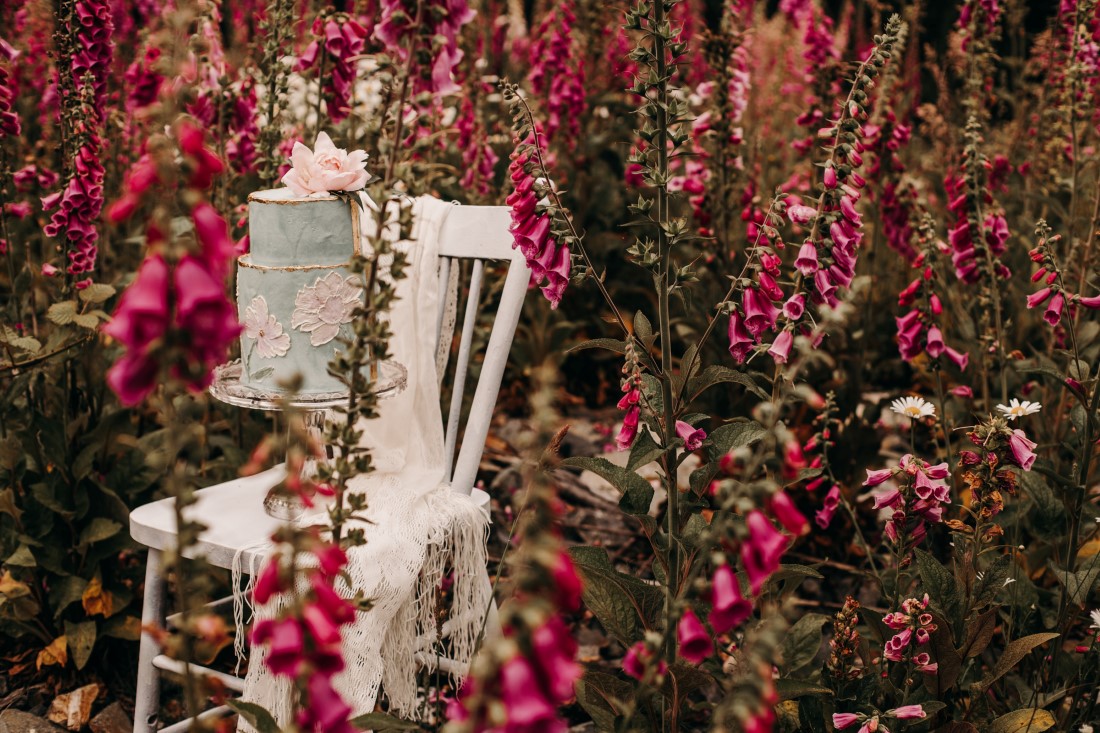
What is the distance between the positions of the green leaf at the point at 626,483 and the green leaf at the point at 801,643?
397mm

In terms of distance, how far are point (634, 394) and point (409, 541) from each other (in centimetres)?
60

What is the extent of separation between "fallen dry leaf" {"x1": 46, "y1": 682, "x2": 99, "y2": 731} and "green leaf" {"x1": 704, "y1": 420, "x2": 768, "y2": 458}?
151 cm

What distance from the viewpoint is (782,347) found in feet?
4.62

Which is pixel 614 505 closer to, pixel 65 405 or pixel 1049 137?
pixel 65 405

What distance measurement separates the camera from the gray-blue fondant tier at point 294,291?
1.78m

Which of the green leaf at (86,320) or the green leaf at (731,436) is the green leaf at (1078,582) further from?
the green leaf at (86,320)

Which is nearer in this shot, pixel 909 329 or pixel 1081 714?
pixel 1081 714

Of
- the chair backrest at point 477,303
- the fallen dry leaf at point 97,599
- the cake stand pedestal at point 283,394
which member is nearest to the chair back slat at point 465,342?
the chair backrest at point 477,303

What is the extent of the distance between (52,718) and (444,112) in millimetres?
2024

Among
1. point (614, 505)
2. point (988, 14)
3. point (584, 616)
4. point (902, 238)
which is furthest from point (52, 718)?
point (988, 14)

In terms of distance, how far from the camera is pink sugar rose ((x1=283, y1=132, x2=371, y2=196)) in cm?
176

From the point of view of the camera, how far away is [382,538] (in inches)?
67.6

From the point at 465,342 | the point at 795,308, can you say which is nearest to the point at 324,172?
the point at 465,342

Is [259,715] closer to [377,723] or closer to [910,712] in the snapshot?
[377,723]
